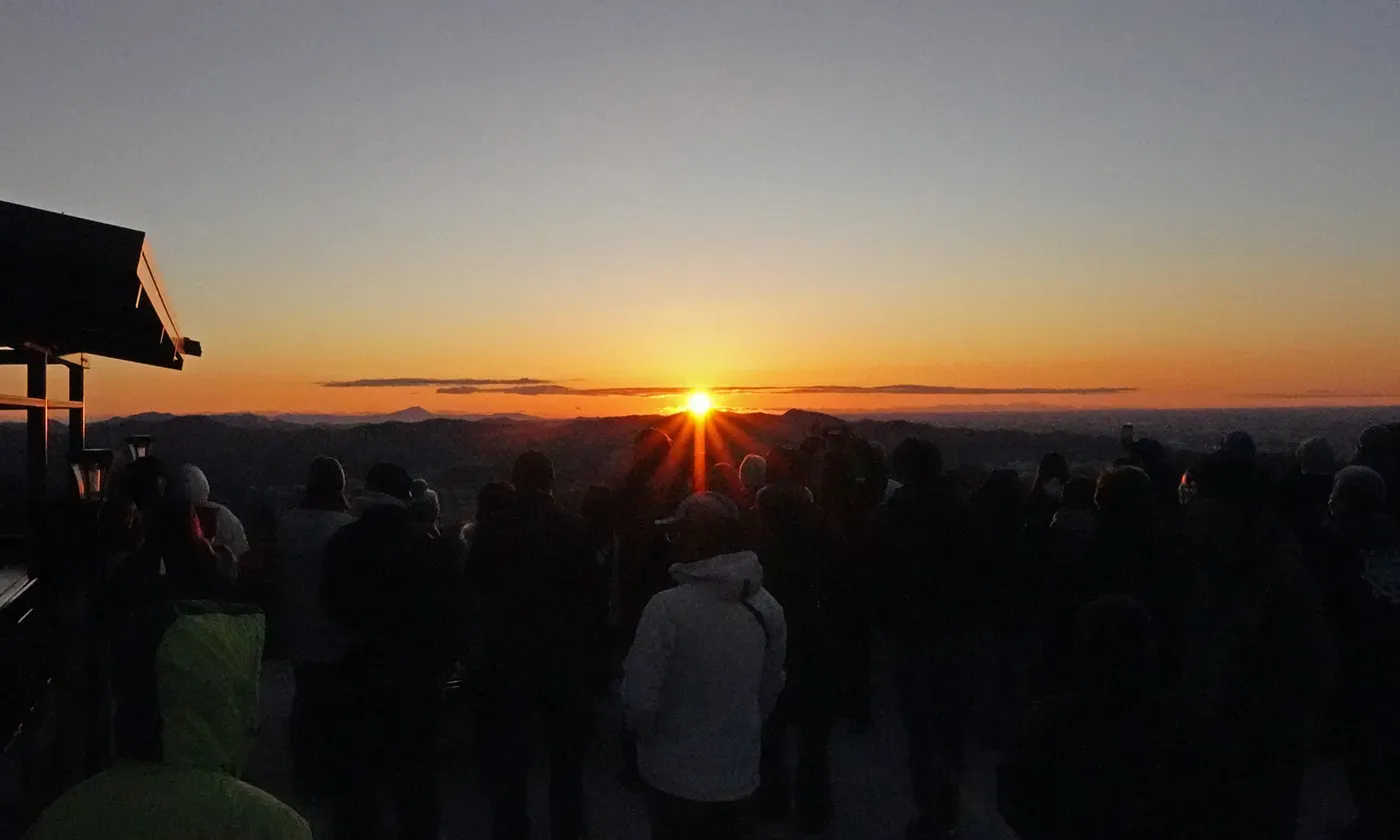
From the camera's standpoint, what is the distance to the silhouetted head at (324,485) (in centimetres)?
469

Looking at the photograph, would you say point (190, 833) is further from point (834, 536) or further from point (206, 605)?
point (834, 536)

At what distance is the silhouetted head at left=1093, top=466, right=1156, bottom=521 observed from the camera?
4012mm

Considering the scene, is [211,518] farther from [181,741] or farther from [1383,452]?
[1383,452]

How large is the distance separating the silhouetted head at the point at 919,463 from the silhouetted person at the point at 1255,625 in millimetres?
1356

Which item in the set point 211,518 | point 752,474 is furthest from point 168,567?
point 752,474

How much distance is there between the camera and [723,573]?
3.51m

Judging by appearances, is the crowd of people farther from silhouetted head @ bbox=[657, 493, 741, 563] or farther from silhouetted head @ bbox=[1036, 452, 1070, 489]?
silhouetted head @ bbox=[1036, 452, 1070, 489]

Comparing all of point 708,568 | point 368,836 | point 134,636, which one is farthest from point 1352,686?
point 134,636

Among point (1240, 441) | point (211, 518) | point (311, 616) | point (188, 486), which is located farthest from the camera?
point (1240, 441)

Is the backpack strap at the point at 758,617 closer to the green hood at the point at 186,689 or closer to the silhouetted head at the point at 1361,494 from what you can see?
the green hood at the point at 186,689

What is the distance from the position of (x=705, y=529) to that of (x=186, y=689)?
71.0 inches

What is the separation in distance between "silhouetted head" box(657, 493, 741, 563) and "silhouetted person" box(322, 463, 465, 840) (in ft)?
3.83

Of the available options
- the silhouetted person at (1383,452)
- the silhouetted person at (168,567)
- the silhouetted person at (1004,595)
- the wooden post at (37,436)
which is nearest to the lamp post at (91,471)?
the wooden post at (37,436)

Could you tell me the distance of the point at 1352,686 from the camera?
450 centimetres
